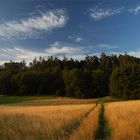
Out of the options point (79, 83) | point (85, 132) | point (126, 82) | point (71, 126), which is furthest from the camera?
point (79, 83)

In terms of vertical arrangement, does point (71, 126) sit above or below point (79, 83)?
below

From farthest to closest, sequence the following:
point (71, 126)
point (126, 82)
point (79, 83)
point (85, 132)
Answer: point (79, 83) < point (126, 82) < point (71, 126) < point (85, 132)

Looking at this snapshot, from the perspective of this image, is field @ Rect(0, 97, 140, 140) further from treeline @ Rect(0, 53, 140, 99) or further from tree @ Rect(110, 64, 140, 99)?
treeline @ Rect(0, 53, 140, 99)

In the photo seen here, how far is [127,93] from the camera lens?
3322 inches

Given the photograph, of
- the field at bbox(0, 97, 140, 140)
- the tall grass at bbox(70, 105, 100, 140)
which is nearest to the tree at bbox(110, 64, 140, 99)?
the field at bbox(0, 97, 140, 140)

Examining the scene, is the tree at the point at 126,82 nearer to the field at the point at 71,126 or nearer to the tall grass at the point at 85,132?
the field at the point at 71,126

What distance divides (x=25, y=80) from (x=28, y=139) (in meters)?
96.4

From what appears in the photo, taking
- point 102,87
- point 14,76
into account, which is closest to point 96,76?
point 102,87

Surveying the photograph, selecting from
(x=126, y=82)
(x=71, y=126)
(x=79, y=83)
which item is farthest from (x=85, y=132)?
(x=79, y=83)

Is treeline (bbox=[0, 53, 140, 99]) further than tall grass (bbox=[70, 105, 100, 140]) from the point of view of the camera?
Yes

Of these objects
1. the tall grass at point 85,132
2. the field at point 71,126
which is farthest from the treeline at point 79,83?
the tall grass at point 85,132

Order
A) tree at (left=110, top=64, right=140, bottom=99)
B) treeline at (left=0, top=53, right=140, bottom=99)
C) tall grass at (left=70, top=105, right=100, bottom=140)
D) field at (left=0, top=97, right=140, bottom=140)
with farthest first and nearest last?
treeline at (left=0, top=53, right=140, bottom=99) < tree at (left=110, top=64, right=140, bottom=99) < field at (left=0, top=97, right=140, bottom=140) < tall grass at (left=70, top=105, right=100, bottom=140)

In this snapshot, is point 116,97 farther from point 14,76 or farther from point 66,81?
point 14,76

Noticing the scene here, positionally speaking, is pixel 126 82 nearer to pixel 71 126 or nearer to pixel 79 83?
pixel 79 83
